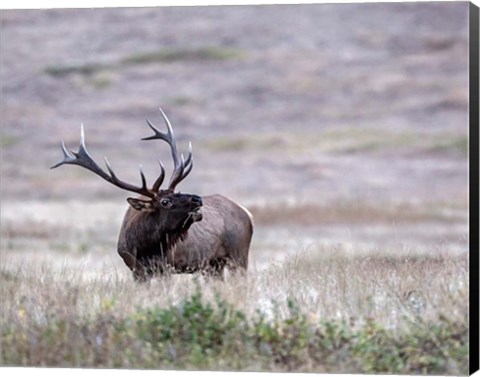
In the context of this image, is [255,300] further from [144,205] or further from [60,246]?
[60,246]

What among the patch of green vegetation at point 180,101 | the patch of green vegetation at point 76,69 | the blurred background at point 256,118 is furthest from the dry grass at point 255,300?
the patch of green vegetation at point 180,101

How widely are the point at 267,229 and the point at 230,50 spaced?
545 cm

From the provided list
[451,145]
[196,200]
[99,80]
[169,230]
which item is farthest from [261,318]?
[99,80]

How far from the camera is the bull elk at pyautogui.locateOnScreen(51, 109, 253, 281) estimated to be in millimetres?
13898

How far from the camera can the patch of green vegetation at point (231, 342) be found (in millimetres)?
12289

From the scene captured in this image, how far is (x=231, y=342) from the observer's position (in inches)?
492

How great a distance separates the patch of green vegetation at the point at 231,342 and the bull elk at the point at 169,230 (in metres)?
1.16

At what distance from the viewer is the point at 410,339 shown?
40.4ft

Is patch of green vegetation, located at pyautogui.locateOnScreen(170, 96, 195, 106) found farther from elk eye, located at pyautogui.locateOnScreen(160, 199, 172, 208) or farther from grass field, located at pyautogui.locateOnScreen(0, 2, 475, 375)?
elk eye, located at pyautogui.locateOnScreen(160, 199, 172, 208)

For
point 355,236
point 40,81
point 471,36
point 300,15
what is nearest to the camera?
point 471,36

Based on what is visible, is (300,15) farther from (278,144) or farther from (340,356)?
(340,356)

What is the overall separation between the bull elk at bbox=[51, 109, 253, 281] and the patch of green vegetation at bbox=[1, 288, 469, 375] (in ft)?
3.80

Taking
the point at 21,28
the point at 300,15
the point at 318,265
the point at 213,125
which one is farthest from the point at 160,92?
the point at 318,265

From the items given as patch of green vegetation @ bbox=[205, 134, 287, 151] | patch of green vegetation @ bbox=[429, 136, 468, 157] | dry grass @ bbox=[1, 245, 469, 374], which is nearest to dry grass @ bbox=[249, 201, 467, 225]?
patch of green vegetation @ bbox=[429, 136, 468, 157]
